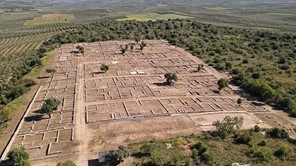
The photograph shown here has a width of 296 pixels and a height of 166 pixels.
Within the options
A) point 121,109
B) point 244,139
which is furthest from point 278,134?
point 121,109

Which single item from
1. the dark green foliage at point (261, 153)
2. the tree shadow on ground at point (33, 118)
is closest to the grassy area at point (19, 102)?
the tree shadow on ground at point (33, 118)

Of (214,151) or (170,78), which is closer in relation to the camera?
(214,151)

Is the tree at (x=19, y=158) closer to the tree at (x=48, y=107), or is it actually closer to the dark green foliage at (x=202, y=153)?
the tree at (x=48, y=107)

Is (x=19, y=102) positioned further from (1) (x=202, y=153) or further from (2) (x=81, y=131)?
(1) (x=202, y=153)

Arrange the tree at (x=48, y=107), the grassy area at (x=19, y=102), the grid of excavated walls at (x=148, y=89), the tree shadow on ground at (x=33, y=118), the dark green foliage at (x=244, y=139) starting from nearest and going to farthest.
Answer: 1. the dark green foliage at (x=244, y=139)
2. the tree at (x=48, y=107)
3. the tree shadow on ground at (x=33, y=118)
4. the grassy area at (x=19, y=102)
5. the grid of excavated walls at (x=148, y=89)

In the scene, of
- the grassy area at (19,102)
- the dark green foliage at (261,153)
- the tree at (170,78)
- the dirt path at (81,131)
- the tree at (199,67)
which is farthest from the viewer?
the tree at (199,67)

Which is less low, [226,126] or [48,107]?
[48,107]

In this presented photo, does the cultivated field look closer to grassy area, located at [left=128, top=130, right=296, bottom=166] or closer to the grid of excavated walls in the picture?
the grid of excavated walls

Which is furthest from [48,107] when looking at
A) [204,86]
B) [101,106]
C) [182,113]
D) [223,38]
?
[223,38]

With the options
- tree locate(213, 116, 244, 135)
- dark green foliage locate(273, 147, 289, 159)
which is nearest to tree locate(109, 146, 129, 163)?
tree locate(213, 116, 244, 135)
